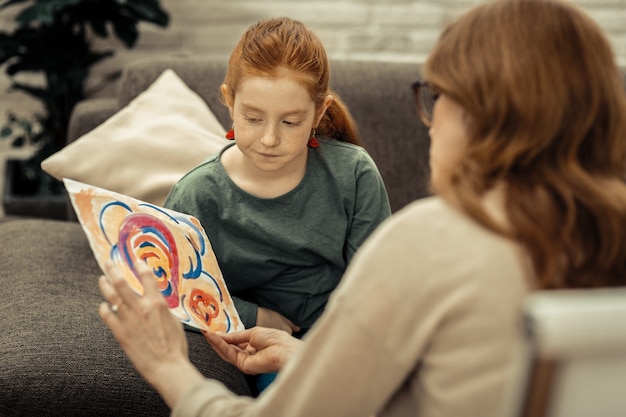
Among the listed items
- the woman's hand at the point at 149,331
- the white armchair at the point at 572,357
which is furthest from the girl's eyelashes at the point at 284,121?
the white armchair at the point at 572,357

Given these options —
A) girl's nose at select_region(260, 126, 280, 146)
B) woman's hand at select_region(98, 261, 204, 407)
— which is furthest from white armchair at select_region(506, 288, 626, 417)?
girl's nose at select_region(260, 126, 280, 146)

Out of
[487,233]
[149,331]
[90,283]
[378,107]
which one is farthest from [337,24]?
[487,233]

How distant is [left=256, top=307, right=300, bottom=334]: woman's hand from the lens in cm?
154

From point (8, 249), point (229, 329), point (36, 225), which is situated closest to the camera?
point (229, 329)

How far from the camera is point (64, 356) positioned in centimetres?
139

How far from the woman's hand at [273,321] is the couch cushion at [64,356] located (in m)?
0.11

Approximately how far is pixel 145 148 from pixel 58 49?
3.44 feet

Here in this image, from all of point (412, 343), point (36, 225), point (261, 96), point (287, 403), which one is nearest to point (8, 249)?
point (36, 225)

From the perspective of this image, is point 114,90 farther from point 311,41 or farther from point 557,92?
point 557,92

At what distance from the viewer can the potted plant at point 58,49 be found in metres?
2.69

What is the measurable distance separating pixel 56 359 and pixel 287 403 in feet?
2.28

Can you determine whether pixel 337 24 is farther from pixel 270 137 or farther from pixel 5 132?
pixel 270 137

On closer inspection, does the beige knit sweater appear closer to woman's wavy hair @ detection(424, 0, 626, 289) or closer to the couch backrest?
woman's wavy hair @ detection(424, 0, 626, 289)

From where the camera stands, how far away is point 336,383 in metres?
0.80
